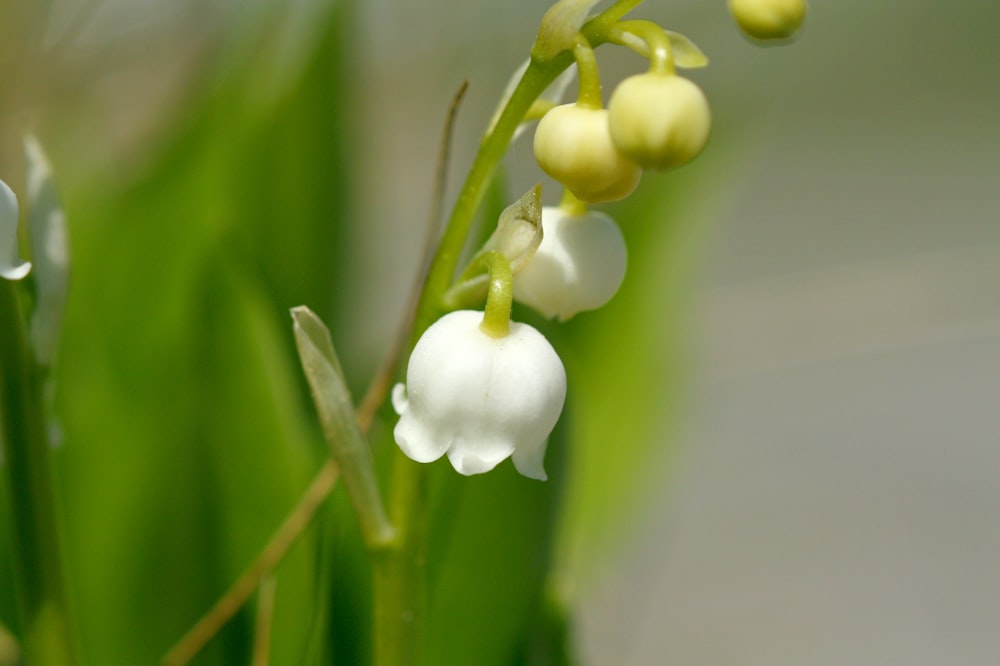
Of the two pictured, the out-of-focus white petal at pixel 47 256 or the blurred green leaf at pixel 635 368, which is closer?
the out-of-focus white petal at pixel 47 256

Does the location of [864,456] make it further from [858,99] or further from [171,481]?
[858,99]

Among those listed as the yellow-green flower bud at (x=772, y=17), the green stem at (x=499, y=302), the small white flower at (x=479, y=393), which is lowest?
the small white flower at (x=479, y=393)

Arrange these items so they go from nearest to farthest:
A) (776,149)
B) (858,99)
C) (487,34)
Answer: (487,34) < (776,149) < (858,99)

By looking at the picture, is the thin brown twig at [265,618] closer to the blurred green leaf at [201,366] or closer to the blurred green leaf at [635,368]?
the blurred green leaf at [201,366]

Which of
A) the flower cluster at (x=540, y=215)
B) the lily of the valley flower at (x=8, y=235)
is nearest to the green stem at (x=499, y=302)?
the flower cluster at (x=540, y=215)

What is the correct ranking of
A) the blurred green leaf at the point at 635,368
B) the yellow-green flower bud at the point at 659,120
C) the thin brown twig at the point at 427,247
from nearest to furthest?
the yellow-green flower bud at the point at 659,120
the thin brown twig at the point at 427,247
the blurred green leaf at the point at 635,368

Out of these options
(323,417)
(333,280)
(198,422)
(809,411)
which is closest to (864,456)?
(809,411)

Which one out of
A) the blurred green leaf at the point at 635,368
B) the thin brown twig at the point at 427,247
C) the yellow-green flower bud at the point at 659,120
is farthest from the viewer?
the blurred green leaf at the point at 635,368

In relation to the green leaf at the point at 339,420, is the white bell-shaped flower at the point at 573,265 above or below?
above
